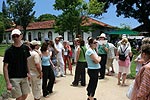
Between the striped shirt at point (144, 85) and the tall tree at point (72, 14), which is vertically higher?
the tall tree at point (72, 14)

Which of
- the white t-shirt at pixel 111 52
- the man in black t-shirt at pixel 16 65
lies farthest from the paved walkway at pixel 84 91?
the man in black t-shirt at pixel 16 65

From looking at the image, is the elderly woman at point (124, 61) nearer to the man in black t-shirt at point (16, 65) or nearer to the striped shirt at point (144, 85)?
the man in black t-shirt at point (16, 65)

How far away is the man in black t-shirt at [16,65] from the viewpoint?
21.1ft

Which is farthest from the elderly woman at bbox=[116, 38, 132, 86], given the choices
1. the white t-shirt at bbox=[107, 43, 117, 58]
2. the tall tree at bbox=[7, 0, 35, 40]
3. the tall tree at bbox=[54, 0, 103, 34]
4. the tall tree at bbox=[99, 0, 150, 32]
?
the tall tree at bbox=[7, 0, 35, 40]

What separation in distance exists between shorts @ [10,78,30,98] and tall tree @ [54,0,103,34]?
957 inches

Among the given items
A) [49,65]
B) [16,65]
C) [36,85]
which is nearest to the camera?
[16,65]

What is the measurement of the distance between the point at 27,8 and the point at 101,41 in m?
60.8

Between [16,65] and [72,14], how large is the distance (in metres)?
26.1

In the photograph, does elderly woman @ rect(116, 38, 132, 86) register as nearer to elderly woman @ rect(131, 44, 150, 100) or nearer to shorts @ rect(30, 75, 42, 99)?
shorts @ rect(30, 75, 42, 99)

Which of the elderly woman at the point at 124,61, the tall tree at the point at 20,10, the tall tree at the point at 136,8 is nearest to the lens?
the elderly woman at the point at 124,61

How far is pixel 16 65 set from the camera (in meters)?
6.53

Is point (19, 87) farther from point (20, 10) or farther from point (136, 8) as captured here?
point (20, 10)

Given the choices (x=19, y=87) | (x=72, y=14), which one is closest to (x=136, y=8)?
(x=72, y=14)

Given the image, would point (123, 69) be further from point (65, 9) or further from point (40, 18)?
point (40, 18)
